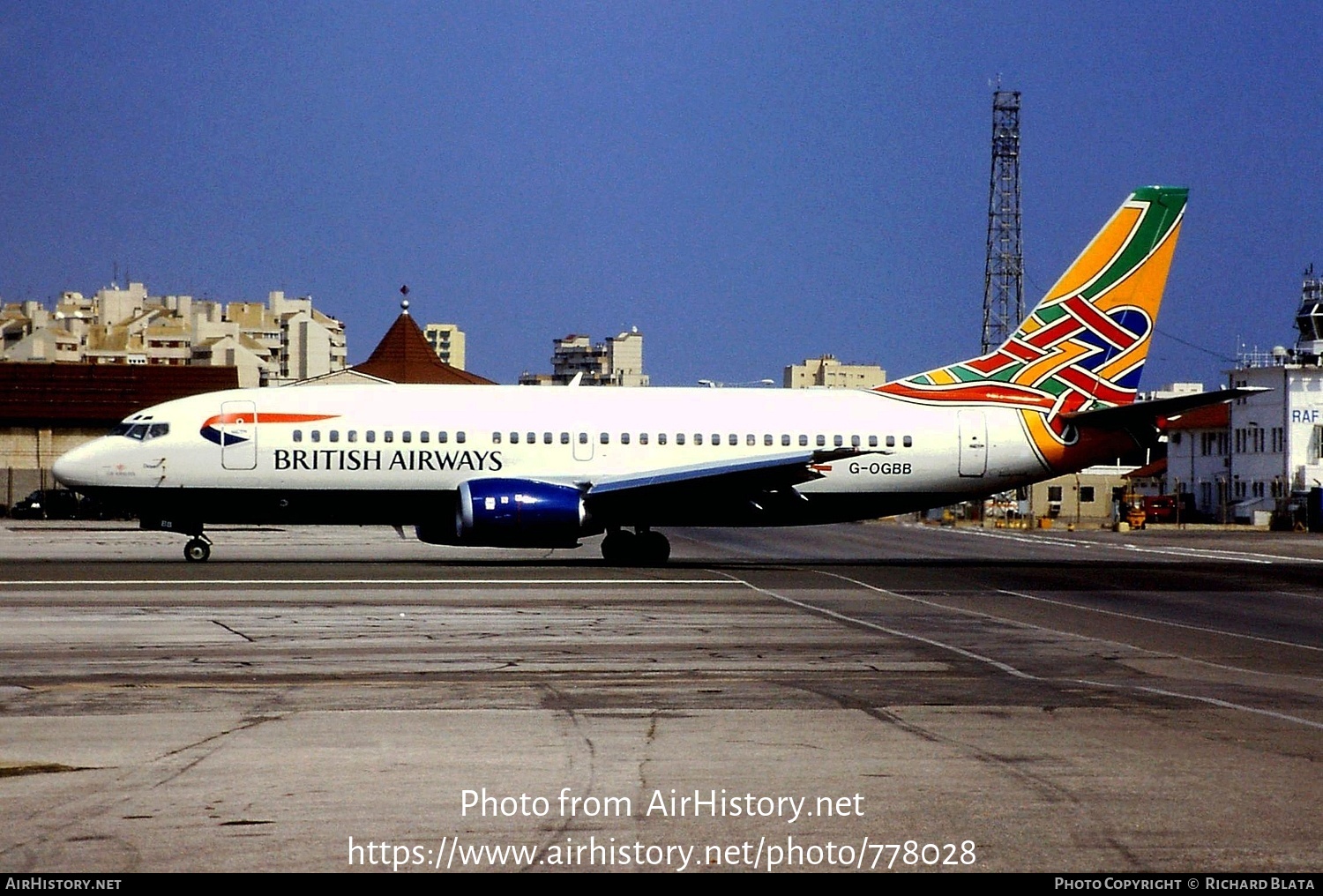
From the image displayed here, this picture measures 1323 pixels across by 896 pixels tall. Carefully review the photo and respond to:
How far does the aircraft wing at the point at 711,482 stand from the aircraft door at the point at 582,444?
0.63m

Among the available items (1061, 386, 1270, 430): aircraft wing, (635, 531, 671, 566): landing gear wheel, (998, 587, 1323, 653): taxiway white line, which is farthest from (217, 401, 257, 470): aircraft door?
(1061, 386, 1270, 430): aircraft wing

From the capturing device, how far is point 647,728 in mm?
12836

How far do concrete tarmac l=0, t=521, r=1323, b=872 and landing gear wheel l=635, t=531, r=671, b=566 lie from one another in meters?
7.24

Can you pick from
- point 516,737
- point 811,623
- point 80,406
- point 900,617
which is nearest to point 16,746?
point 516,737

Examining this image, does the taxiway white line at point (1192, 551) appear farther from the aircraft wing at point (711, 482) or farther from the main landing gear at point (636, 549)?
the main landing gear at point (636, 549)

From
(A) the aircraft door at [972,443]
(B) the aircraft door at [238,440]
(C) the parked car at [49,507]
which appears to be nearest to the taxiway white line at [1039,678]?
(A) the aircraft door at [972,443]

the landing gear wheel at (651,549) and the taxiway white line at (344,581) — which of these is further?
the landing gear wheel at (651,549)

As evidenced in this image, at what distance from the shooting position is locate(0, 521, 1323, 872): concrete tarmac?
8773 mm

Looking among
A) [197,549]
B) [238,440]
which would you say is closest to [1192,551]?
[238,440]

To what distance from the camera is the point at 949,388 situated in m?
37.1

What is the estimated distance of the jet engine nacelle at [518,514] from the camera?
32.1 metres

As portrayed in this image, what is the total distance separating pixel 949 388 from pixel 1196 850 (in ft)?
94.9

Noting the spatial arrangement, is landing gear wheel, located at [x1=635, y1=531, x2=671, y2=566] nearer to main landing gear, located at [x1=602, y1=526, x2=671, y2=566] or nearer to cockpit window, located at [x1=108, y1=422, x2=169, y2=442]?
main landing gear, located at [x1=602, y1=526, x2=671, y2=566]
